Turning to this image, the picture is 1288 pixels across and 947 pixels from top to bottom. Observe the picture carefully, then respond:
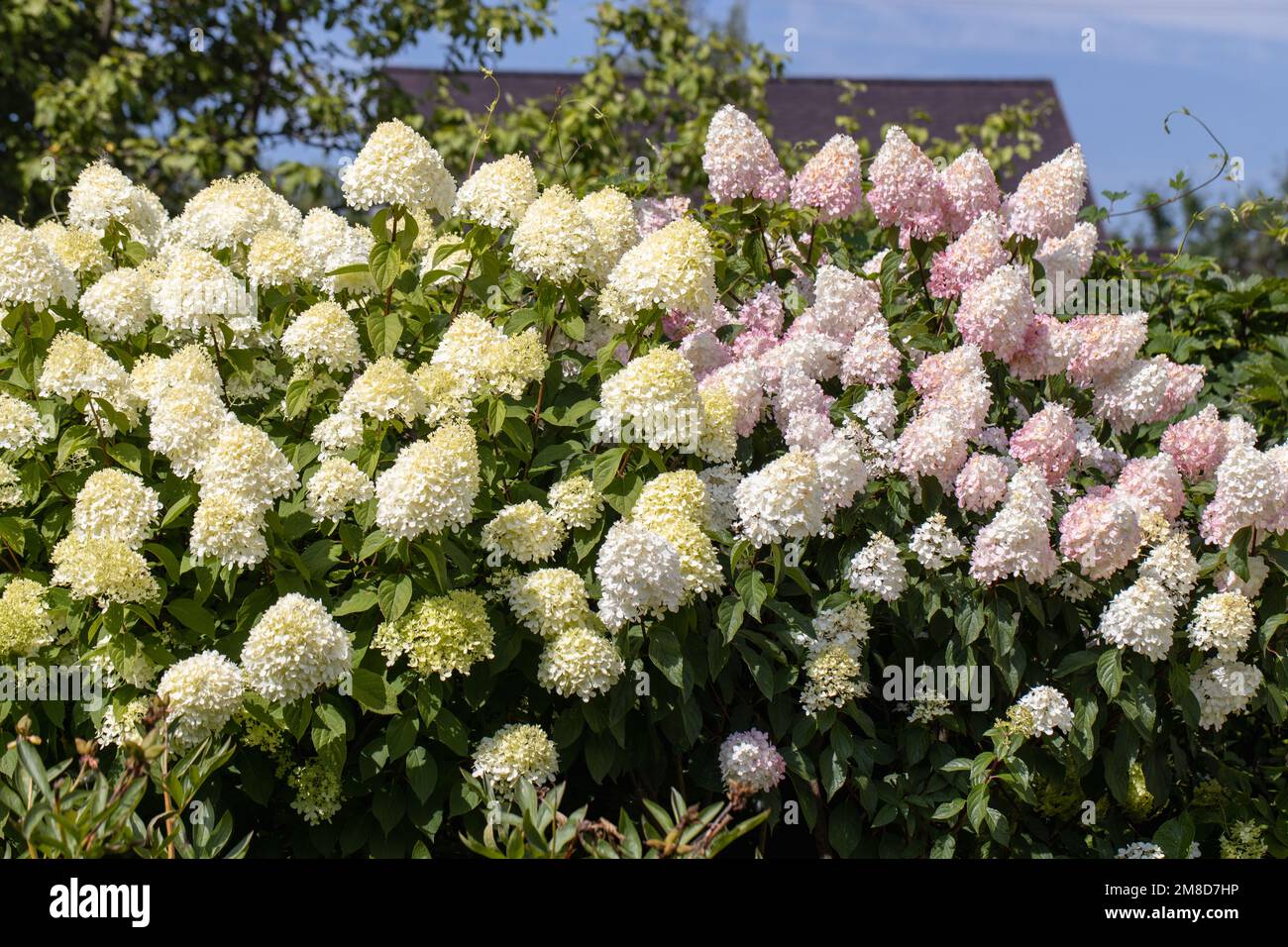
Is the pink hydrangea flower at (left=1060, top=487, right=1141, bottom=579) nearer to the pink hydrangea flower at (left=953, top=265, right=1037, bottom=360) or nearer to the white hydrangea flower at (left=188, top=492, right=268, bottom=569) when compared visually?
the pink hydrangea flower at (left=953, top=265, right=1037, bottom=360)

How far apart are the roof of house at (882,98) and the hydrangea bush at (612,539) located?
19073 mm

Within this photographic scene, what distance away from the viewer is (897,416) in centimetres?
448

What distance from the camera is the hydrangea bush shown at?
3.72m

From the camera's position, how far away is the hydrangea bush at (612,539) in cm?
372

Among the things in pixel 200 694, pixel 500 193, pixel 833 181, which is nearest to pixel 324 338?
pixel 500 193

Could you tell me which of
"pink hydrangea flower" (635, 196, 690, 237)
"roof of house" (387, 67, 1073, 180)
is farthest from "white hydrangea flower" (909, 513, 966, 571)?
"roof of house" (387, 67, 1073, 180)

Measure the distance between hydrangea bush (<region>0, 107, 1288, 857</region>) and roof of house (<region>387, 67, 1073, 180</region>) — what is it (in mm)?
19073

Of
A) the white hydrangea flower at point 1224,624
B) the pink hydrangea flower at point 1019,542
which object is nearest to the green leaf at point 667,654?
the pink hydrangea flower at point 1019,542

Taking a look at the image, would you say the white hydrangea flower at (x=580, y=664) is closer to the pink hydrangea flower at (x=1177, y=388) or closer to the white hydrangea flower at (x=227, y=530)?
the white hydrangea flower at (x=227, y=530)
